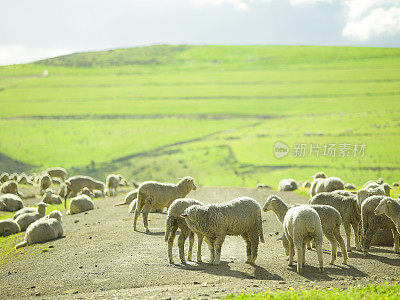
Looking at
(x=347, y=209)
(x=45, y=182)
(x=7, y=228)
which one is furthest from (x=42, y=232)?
(x=45, y=182)

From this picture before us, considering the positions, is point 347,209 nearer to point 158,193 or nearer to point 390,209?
point 390,209

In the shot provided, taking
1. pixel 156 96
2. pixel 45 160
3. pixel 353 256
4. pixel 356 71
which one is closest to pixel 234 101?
pixel 156 96

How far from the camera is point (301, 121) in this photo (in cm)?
7656

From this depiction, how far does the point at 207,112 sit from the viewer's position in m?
85.7

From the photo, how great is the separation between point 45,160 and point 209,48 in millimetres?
64670

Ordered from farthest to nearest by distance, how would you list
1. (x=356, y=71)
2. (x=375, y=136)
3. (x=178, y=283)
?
(x=356, y=71) < (x=375, y=136) < (x=178, y=283)

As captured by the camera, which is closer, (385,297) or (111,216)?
(385,297)

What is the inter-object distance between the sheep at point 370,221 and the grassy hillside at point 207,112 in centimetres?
3695

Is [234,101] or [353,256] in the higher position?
[234,101]

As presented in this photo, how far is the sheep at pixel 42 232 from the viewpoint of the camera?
19.7 m

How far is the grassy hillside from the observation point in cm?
6288

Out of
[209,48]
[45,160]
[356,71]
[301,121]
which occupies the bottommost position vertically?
[45,160]

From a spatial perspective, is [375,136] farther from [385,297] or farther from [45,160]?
[385,297]

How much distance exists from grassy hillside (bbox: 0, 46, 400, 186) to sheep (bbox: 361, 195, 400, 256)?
36946 mm
